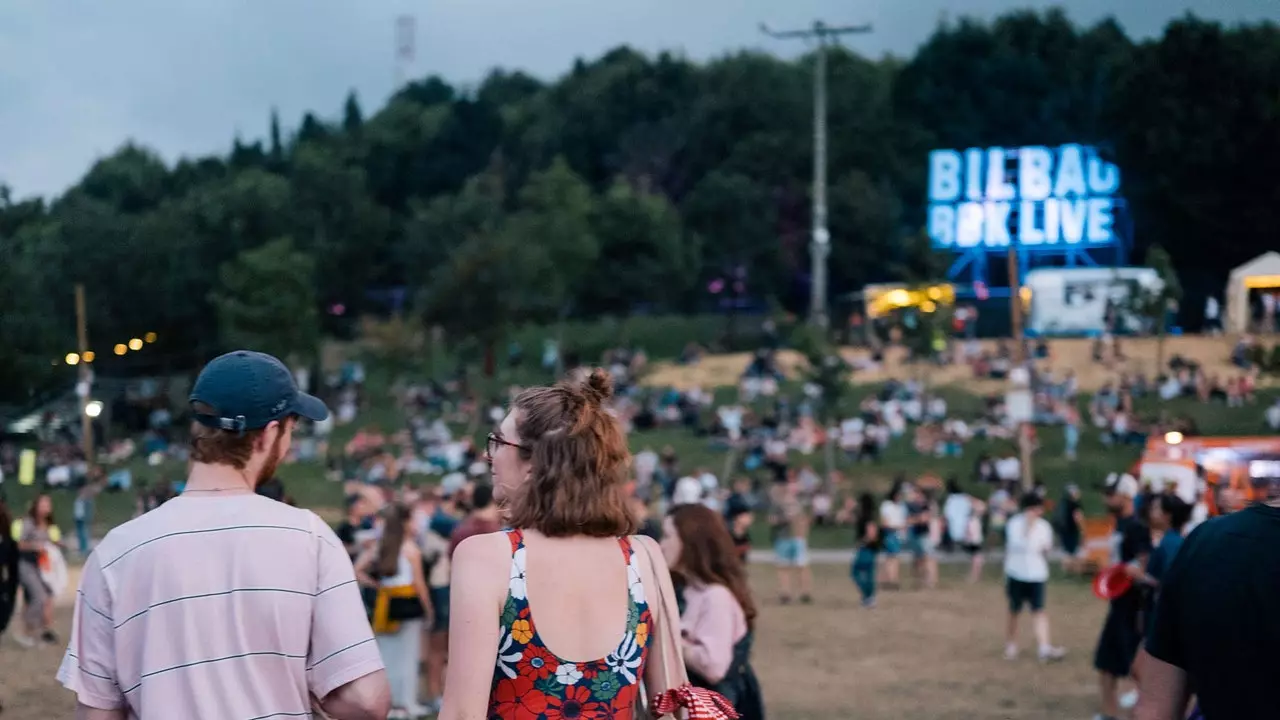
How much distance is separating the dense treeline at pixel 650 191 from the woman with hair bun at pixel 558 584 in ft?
123

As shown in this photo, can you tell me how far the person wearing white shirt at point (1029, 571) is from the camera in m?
11.8

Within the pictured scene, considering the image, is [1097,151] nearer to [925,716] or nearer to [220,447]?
[925,716]

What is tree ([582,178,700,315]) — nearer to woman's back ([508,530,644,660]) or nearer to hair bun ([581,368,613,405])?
hair bun ([581,368,613,405])

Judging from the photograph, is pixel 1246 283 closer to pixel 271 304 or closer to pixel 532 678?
pixel 271 304

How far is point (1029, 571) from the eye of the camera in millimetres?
11898

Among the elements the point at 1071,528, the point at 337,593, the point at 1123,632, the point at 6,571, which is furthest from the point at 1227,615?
the point at 1071,528

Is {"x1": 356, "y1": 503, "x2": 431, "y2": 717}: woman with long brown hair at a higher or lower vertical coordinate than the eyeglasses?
lower

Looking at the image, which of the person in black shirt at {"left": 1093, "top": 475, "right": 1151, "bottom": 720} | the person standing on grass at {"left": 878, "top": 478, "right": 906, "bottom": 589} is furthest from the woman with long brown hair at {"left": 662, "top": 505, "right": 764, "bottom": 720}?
the person standing on grass at {"left": 878, "top": 478, "right": 906, "bottom": 589}

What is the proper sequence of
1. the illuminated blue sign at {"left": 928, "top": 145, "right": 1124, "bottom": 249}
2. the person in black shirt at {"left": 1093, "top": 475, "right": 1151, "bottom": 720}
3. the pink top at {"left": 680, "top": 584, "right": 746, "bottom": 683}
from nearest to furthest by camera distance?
the pink top at {"left": 680, "top": 584, "right": 746, "bottom": 683} < the person in black shirt at {"left": 1093, "top": 475, "right": 1151, "bottom": 720} < the illuminated blue sign at {"left": 928, "top": 145, "right": 1124, "bottom": 249}

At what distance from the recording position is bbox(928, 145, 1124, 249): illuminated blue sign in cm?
4906

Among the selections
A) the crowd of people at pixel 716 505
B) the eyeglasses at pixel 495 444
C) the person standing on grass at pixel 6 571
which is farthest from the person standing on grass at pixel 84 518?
the eyeglasses at pixel 495 444

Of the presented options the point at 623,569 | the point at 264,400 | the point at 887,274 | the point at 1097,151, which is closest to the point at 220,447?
the point at 264,400

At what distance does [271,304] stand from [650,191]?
27.4m

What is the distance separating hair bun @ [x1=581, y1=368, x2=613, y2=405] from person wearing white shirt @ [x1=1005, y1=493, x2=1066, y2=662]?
9471 mm
